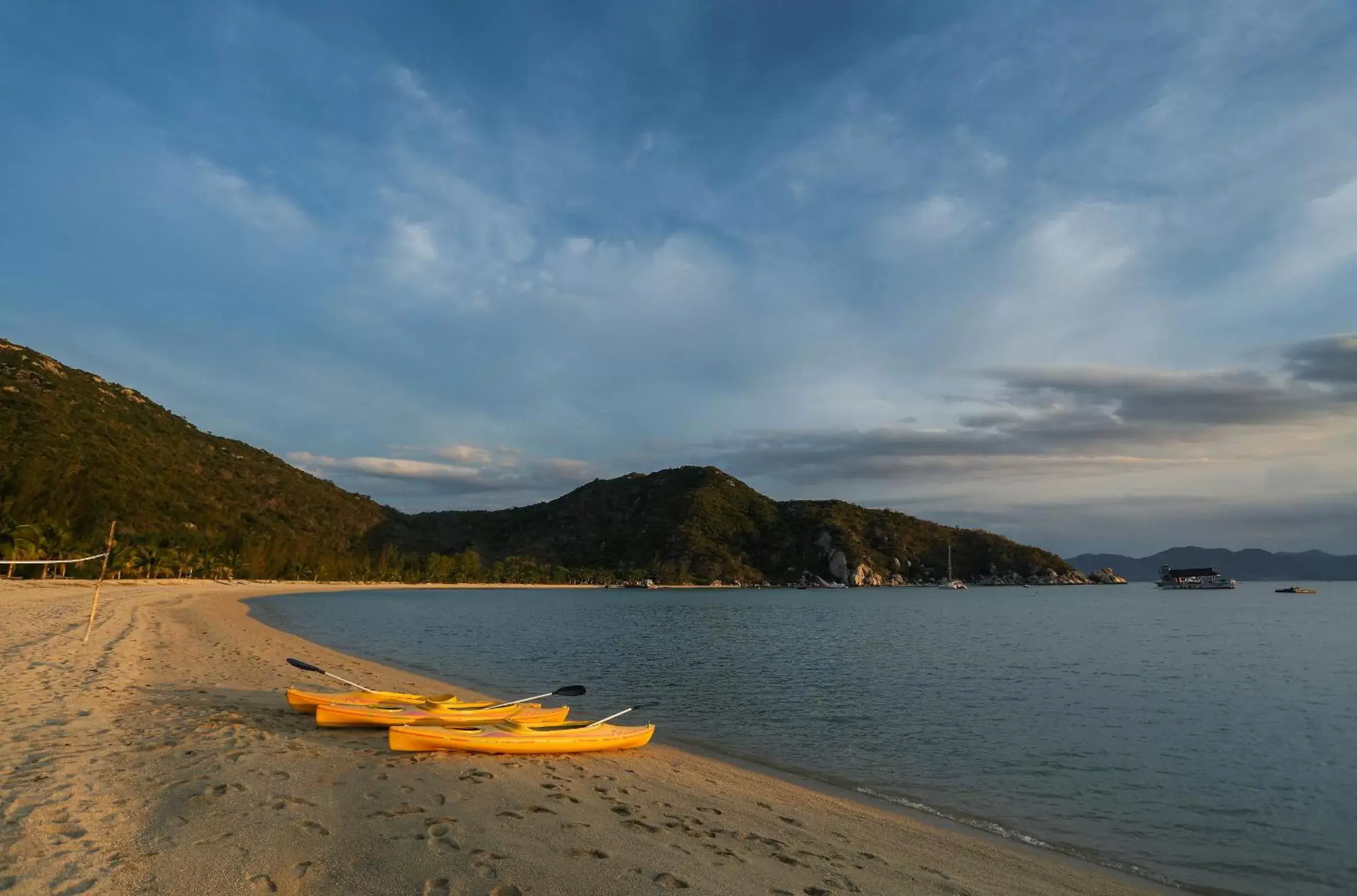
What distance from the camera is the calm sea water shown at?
11375 mm

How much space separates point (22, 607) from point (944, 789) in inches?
1622

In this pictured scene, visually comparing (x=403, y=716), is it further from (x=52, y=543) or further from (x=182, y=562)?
(x=182, y=562)

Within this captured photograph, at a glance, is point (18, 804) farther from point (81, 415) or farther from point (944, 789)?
point (81, 415)

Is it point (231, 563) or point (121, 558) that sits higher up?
point (121, 558)

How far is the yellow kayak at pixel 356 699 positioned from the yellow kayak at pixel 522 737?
1888 mm

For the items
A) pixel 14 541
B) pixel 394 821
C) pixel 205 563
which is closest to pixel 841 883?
pixel 394 821

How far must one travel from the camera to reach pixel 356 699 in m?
14.4

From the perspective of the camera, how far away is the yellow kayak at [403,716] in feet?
42.9

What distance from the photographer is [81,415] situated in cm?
9344

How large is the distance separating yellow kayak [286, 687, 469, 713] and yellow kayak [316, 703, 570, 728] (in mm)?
385

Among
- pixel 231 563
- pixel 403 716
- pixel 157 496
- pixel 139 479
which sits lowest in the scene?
pixel 403 716

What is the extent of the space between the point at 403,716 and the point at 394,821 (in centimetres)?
596

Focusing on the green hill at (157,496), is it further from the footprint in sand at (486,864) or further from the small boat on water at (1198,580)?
the small boat on water at (1198,580)

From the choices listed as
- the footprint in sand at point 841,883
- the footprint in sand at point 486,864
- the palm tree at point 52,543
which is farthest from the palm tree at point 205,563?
the footprint in sand at point 841,883
